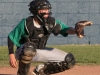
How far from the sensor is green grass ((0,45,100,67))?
964 centimetres

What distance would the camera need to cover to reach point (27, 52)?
6.31 m

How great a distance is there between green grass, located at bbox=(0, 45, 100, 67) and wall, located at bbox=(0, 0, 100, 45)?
0.67m

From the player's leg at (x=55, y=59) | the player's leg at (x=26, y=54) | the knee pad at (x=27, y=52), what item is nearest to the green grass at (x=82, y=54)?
the player's leg at (x=55, y=59)

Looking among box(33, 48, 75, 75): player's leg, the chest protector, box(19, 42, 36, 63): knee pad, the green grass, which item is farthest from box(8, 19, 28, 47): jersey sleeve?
the green grass

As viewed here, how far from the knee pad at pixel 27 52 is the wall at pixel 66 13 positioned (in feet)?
22.4

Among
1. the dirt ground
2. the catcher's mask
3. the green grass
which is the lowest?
the green grass

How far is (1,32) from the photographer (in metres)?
13.3

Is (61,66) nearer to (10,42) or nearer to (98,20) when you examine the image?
(10,42)

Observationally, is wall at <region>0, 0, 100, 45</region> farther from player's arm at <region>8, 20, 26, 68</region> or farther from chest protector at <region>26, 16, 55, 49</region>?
player's arm at <region>8, 20, 26, 68</region>

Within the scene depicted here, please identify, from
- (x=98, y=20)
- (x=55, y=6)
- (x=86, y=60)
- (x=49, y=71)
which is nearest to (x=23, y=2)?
(x=55, y=6)

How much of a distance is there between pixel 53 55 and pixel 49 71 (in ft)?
1.05

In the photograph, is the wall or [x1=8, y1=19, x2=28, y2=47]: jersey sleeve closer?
[x1=8, y1=19, x2=28, y2=47]: jersey sleeve

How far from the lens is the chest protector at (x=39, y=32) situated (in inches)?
265

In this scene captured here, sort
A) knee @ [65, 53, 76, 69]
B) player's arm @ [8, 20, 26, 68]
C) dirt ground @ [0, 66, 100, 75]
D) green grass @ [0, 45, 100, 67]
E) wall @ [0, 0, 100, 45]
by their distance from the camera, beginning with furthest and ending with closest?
Answer: 1. wall @ [0, 0, 100, 45]
2. green grass @ [0, 45, 100, 67]
3. dirt ground @ [0, 66, 100, 75]
4. knee @ [65, 53, 76, 69]
5. player's arm @ [8, 20, 26, 68]
